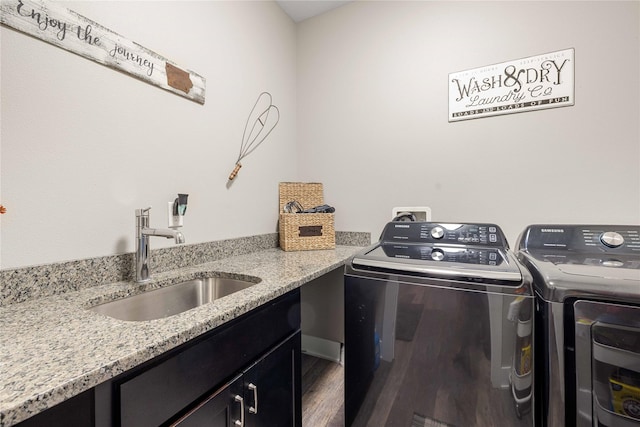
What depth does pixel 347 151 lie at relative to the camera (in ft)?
6.72

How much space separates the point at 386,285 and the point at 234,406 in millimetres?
665

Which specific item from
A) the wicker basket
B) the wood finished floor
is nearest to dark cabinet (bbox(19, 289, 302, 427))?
the wood finished floor

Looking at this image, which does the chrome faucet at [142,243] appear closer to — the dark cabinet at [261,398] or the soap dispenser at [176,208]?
the soap dispenser at [176,208]

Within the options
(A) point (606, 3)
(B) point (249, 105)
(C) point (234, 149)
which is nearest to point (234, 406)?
(C) point (234, 149)

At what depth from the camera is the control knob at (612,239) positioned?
122 cm

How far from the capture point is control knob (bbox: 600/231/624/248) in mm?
1222

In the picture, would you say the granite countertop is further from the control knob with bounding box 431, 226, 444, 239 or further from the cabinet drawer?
the control knob with bounding box 431, 226, 444, 239

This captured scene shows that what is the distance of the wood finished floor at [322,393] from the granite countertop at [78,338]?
92 cm

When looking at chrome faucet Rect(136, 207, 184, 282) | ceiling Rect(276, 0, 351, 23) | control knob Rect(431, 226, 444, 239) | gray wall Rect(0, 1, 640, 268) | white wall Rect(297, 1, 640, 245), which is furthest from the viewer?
ceiling Rect(276, 0, 351, 23)

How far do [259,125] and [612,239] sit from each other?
1897 millimetres

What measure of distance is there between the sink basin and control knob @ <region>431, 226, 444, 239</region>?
0.97 metres

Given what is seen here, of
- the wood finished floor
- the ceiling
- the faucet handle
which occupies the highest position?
the ceiling

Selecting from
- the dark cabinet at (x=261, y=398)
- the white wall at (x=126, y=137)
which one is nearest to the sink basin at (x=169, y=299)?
the white wall at (x=126, y=137)

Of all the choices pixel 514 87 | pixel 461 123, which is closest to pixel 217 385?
pixel 461 123
